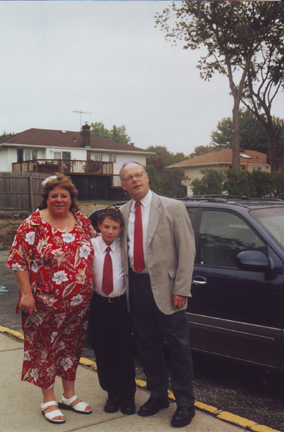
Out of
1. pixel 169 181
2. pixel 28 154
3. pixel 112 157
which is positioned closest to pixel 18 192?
pixel 169 181

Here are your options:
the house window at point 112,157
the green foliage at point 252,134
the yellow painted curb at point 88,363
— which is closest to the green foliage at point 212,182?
the house window at point 112,157

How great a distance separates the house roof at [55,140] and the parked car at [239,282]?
38.4m

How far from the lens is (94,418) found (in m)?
3.56

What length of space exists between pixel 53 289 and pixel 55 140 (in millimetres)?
41886

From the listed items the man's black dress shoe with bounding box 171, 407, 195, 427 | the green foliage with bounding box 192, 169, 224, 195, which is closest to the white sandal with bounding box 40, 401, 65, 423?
the man's black dress shoe with bounding box 171, 407, 195, 427

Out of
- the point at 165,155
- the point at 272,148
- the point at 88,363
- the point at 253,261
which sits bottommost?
the point at 88,363

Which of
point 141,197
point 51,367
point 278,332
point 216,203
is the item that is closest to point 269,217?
point 216,203

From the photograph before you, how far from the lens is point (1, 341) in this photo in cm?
562

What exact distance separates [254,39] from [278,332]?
25331 millimetres

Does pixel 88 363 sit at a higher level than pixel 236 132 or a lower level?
lower

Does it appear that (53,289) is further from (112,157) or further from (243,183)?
(112,157)

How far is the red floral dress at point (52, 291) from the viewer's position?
342 centimetres

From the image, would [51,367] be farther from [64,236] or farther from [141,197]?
[141,197]

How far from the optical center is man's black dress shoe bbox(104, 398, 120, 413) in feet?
12.0
